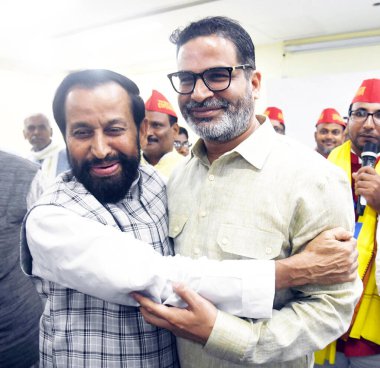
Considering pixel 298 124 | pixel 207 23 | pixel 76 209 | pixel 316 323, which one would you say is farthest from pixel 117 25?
pixel 316 323

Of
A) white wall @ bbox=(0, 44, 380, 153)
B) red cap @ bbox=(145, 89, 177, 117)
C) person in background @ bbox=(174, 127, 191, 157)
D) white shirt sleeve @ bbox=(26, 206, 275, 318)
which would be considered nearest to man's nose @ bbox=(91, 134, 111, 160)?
white shirt sleeve @ bbox=(26, 206, 275, 318)

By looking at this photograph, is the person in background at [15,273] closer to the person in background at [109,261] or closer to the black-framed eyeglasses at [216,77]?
the person in background at [109,261]

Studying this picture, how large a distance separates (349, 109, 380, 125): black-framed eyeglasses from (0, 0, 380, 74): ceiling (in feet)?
8.79

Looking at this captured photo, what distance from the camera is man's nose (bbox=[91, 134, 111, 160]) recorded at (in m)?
1.09

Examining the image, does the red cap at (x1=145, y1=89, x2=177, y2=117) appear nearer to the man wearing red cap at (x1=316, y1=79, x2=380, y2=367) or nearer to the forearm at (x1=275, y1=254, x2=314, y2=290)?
the man wearing red cap at (x1=316, y1=79, x2=380, y2=367)

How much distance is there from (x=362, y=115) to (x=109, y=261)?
1.66 m

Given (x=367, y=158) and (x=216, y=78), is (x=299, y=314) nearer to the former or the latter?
(x=216, y=78)

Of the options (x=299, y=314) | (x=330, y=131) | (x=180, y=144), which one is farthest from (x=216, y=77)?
(x=180, y=144)

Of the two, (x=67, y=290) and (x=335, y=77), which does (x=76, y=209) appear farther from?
(x=335, y=77)

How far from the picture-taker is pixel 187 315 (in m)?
0.94

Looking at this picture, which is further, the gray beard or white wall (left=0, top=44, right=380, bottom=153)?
white wall (left=0, top=44, right=380, bottom=153)

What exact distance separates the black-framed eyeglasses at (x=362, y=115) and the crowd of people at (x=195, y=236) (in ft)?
3.05

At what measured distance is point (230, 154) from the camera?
1190 millimetres

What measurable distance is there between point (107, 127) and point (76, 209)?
257 mm
